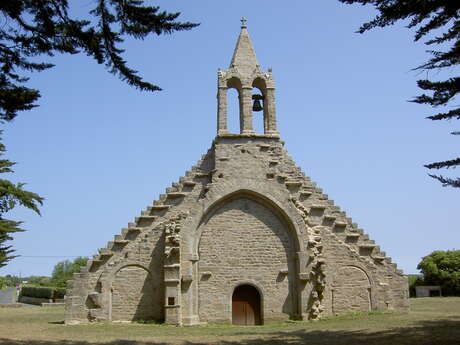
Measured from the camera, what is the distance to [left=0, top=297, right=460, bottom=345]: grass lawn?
43.9 feet

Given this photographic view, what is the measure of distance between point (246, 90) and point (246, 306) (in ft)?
32.4

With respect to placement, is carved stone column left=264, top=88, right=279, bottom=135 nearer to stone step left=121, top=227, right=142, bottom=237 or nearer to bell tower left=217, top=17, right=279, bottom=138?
bell tower left=217, top=17, right=279, bottom=138

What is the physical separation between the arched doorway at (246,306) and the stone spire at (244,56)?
10153 mm

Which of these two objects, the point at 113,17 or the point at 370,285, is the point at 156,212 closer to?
the point at 370,285

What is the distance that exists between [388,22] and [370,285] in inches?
590

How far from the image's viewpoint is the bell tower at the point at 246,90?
2277 centimetres

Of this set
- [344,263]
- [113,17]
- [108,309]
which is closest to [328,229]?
[344,263]

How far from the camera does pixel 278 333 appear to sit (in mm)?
16234

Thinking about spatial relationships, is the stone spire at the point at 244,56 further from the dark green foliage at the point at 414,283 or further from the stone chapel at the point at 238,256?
the dark green foliage at the point at 414,283

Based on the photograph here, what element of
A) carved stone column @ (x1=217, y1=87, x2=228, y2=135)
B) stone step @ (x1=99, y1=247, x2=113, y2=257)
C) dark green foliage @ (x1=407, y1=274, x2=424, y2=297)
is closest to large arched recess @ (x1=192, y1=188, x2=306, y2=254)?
carved stone column @ (x1=217, y1=87, x2=228, y2=135)

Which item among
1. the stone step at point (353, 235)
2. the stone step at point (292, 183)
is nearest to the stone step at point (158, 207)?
the stone step at point (292, 183)

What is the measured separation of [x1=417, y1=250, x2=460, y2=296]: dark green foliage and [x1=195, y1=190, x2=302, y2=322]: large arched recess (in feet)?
65.7

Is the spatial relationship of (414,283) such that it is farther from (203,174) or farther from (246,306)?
(203,174)

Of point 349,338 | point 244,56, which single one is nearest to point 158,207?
point 244,56
